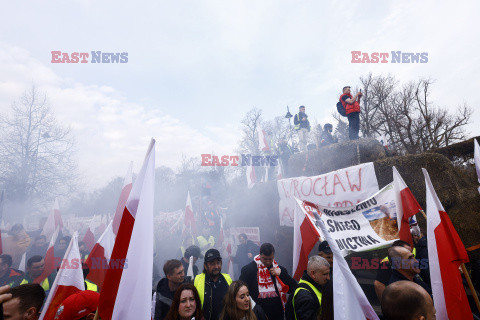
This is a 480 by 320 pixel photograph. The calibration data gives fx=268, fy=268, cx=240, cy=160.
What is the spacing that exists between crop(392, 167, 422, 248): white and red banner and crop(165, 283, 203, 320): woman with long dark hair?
9.58ft

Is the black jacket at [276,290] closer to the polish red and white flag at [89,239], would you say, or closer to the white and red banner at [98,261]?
the white and red banner at [98,261]

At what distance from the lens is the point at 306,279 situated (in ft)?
9.37

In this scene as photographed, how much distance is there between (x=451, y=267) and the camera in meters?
2.52

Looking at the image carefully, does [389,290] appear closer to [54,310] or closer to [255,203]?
[54,310]

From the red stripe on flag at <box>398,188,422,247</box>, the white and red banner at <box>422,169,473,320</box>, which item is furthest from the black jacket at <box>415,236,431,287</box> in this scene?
the white and red banner at <box>422,169,473,320</box>

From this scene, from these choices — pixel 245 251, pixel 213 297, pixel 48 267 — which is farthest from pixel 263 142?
pixel 213 297

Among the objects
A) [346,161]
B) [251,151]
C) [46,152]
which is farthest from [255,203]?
[251,151]

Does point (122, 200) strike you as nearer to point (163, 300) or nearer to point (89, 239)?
point (163, 300)

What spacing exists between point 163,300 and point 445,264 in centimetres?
305

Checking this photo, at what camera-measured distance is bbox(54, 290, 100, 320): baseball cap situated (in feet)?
7.12

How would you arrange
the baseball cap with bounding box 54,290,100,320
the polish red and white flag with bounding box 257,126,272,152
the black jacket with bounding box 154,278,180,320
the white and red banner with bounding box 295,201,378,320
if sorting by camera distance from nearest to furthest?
the white and red banner with bounding box 295,201,378,320, the baseball cap with bounding box 54,290,100,320, the black jacket with bounding box 154,278,180,320, the polish red and white flag with bounding box 257,126,272,152

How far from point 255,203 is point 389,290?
971 centimetres

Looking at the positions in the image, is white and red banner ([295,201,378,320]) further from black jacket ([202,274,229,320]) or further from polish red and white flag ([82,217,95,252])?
polish red and white flag ([82,217,95,252])

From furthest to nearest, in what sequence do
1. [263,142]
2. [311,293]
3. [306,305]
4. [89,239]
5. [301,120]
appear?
[263,142]
[301,120]
[89,239]
[311,293]
[306,305]
